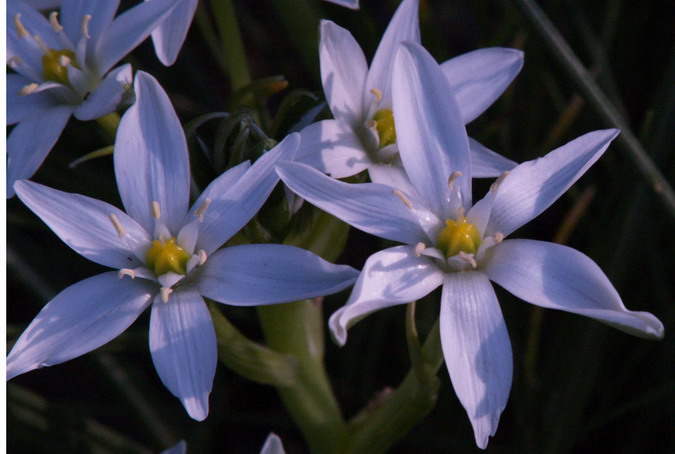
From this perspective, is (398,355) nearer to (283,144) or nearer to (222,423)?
(222,423)

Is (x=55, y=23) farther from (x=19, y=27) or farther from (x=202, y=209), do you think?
(x=202, y=209)

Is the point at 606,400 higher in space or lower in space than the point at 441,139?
lower

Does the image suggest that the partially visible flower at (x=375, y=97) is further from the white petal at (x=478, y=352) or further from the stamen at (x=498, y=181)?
the white petal at (x=478, y=352)

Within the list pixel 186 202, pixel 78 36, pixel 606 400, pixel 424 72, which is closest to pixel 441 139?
pixel 424 72

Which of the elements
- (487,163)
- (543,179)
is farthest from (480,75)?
(543,179)

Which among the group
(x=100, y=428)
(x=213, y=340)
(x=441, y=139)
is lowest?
(x=100, y=428)

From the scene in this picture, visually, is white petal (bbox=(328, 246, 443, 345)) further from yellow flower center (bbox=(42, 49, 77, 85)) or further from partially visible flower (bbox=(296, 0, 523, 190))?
yellow flower center (bbox=(42, 49, 77, 85))
